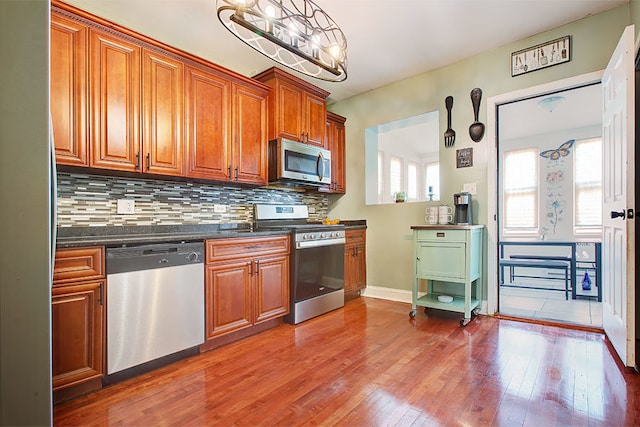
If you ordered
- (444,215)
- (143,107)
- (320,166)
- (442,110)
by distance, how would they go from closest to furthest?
(143,107) → (444,215) → (442,110) → (320,166)

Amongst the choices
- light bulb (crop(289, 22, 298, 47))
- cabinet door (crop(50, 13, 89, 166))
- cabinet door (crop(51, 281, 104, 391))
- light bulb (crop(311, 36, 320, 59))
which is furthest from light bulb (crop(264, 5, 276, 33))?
cabinet door (crop(51, 281, 104, 391))

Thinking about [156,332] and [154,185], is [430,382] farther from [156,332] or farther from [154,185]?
[154,185]

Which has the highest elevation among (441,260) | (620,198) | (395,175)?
(395,175)

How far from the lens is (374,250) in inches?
154

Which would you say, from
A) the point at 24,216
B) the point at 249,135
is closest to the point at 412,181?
the point at 249,135

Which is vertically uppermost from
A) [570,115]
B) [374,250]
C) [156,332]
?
[570,115]

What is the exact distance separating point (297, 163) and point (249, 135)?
0.55m

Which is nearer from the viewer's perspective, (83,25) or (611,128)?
(83,25)

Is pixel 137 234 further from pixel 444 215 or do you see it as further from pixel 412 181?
pixel 412 181

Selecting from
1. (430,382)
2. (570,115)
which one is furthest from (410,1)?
(570,115)

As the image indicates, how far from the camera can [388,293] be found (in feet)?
12.3

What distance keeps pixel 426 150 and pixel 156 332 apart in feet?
22.3

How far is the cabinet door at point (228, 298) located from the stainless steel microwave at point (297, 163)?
0.99 m

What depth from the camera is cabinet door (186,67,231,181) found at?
2.52 metres
